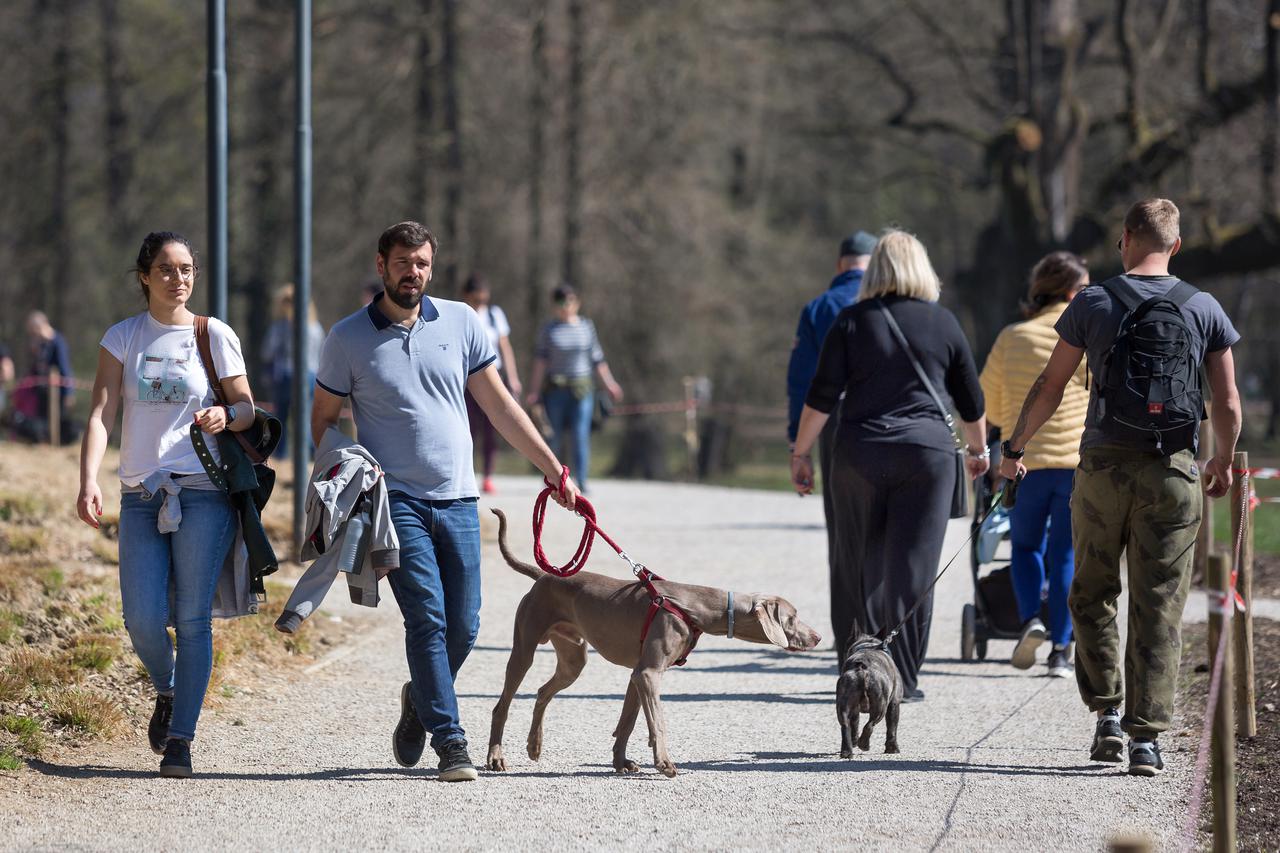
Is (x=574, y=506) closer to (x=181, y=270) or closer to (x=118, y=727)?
(x=181, y=270)

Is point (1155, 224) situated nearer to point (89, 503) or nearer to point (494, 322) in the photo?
point (89, 503)

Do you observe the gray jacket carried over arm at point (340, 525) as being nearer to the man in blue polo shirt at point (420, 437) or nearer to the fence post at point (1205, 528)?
the man in blue polo shirt at point (420, 437)

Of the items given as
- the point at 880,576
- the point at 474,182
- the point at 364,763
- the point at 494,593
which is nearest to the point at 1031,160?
the point at 474,182

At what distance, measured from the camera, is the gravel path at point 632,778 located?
499 centimetres

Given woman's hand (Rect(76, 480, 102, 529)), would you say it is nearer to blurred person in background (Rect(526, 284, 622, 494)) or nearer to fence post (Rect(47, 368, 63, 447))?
blurred person in background (Rect(526, 284, 622, 494))

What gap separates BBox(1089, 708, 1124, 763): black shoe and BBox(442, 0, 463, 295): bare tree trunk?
2301 cm

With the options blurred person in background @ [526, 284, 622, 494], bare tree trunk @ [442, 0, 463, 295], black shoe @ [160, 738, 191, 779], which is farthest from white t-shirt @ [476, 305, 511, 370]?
bare tree trunk @ [442, 0, 463, 295]

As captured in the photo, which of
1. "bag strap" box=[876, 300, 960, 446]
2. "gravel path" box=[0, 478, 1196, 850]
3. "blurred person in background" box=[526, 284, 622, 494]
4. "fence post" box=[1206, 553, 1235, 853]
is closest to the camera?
"fence post" box=[1206, 553, 1235, 853]

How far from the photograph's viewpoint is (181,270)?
5676mm

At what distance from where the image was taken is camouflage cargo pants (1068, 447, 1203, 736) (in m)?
5.57

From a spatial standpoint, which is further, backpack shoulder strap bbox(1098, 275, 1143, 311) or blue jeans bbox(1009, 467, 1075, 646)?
blue jeans bbox(1009, 467, 1075, 646)

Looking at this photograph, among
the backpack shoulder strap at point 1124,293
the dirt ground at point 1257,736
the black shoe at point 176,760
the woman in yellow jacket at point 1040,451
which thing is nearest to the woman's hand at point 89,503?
the black shoe at point 176,760

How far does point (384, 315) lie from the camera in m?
5.52

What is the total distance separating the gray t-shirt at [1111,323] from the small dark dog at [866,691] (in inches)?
41.7
